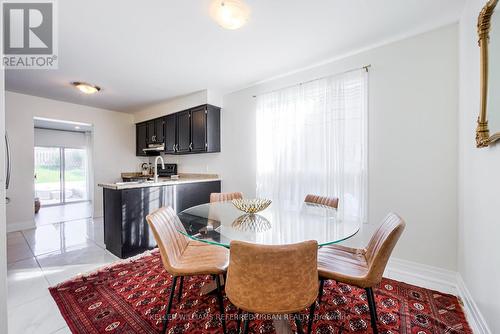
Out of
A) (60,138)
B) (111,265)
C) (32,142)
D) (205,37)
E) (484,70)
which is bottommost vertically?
(111,265)

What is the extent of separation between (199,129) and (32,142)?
10.9 feet

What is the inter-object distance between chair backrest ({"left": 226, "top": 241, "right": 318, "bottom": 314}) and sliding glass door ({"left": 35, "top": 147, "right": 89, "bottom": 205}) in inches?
332

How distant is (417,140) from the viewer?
211 centimetres

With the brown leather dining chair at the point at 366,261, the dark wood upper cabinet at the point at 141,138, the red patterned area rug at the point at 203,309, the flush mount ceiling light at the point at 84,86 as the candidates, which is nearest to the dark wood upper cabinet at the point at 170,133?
the dark wood upper cabinet at the point at 141,138

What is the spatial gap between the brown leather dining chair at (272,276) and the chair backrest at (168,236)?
555mm

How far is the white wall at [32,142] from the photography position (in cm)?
377

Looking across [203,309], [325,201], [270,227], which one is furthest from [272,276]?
[325,201]

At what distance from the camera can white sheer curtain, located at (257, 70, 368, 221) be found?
8.01 feet

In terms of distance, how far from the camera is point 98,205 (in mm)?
4836

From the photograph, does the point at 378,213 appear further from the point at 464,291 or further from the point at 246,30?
the point at 246,30

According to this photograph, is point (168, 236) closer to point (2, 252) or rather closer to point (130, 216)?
point (2, 252)

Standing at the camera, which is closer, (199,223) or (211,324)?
(211,324)

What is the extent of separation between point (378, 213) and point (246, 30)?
2.45 m

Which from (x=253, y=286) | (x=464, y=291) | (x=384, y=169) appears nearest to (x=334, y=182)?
(x=384, y=169)
